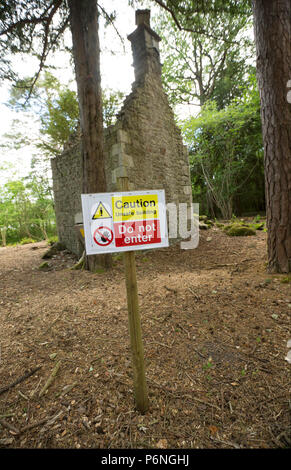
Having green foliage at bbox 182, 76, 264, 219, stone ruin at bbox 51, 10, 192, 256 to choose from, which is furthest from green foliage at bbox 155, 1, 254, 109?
stone ruin at bbox 51, 10, 192, 256

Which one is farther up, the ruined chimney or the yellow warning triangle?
the ruined chimney

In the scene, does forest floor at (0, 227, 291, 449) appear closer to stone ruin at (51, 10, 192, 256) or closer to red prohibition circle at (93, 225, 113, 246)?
red prohibition circle at (93, 225, 113, 246)

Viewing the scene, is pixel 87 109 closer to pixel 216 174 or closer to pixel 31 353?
pixel 31 353

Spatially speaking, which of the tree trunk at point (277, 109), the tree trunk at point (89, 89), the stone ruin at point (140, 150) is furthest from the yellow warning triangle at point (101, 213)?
the stone ruin at point (140, 150)

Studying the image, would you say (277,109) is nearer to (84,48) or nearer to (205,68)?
(84,48)

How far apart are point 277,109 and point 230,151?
384 inches

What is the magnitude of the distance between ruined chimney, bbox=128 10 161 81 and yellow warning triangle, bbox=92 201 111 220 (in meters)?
6.43

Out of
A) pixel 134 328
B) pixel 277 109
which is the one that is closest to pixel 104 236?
pixel 134 328

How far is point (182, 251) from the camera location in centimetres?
627

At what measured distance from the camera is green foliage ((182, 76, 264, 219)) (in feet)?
35.0

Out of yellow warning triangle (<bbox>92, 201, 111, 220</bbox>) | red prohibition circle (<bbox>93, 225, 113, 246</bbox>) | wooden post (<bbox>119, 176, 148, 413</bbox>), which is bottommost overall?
wooden post (<bbox>119, 176, 148, 413</bbox>)

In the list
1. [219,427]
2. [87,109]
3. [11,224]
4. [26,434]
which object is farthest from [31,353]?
[11,224]

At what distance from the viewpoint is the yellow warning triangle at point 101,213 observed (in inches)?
59.7
